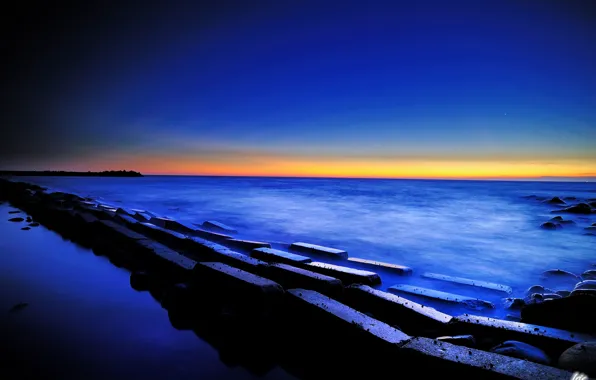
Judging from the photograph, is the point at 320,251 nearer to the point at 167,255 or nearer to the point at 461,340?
the point at 167,255

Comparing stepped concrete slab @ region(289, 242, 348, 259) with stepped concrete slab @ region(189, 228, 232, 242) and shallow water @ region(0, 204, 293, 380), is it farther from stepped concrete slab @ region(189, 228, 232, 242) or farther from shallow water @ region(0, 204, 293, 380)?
shallow water @ region(0, 204, 293, 380)

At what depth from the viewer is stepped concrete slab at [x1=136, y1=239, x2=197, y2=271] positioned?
3.36 metres

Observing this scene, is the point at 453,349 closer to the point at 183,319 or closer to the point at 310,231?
the point at 183,319

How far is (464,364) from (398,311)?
1072mm

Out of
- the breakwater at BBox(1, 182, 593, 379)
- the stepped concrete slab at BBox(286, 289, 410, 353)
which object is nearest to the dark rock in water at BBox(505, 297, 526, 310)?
the breakwater at BBox(1, 182, 593, 379)

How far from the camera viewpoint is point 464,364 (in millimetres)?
1622

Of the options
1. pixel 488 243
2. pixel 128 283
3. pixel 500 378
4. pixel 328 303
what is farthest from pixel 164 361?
pixel 488 243

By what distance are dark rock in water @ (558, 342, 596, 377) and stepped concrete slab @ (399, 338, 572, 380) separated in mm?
341

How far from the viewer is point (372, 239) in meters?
8.09

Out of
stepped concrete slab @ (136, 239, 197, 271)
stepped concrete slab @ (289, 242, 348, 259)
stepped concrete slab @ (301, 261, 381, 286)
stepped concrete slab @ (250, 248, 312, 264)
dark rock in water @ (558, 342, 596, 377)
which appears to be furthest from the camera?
stepped concrete slab @ (289, 242, 348, 259)

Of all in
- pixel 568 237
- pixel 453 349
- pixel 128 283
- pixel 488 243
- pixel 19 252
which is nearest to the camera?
pixel 453 349

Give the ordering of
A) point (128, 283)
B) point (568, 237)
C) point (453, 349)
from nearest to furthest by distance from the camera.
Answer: point (453, 349) < point (128, 283) < point (568, 237)

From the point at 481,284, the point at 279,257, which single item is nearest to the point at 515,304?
the point at 481,284

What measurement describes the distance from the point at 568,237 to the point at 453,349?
9708 mm
